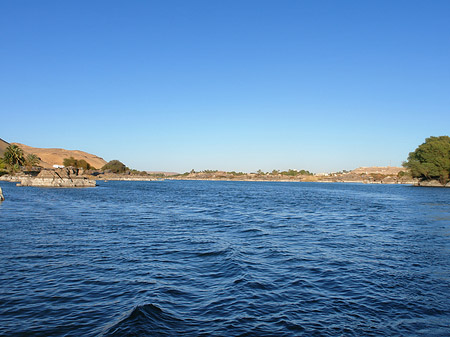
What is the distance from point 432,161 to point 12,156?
18632 cm

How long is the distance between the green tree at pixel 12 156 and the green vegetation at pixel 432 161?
178 metres

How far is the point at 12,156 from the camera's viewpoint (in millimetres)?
148250

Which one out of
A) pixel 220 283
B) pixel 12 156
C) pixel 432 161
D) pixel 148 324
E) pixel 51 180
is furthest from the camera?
pixel 12 156

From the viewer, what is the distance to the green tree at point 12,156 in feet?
481

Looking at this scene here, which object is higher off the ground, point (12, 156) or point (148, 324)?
point (12, 156)

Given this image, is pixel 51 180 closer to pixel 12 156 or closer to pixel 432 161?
pixel 12 156

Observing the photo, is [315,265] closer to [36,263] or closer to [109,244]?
[109,244]

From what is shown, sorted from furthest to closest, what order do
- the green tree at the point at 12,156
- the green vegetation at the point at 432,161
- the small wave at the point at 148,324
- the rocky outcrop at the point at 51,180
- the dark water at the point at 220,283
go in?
1. the green tree at the point at 12,156
2. the green vegetation at the point at 432,161
3. the rocky outcrop at the point at 51,180
4. the dark water at the point at 220,283
5. the small wave at the point at 148,324

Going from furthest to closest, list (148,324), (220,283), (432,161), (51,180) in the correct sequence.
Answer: (432,161) < (51,180) < (220,283) < (148,324)

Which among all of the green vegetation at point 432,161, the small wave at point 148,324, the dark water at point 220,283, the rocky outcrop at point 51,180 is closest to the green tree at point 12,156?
the rocky outcrop at point 51,180

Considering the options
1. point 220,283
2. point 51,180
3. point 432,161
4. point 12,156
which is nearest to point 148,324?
point 220,283

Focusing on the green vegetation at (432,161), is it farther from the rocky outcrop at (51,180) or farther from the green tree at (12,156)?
the green tree at (12,156)

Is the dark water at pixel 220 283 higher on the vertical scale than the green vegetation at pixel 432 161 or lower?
lower

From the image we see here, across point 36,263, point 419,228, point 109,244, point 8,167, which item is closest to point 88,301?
point 36,263
